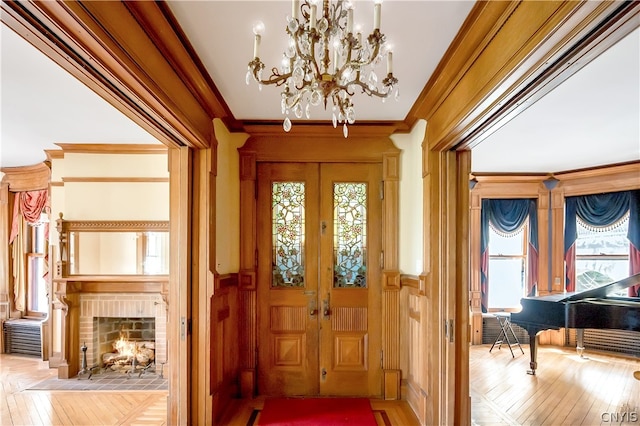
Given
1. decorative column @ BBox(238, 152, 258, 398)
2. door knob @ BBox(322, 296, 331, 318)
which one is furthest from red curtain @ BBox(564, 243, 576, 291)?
decorative column @ BBox(238, 152, 258, 398)

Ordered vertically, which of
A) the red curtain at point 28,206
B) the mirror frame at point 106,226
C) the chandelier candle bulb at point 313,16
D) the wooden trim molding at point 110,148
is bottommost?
the mirror frame at point 106,226

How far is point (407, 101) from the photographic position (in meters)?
3.19

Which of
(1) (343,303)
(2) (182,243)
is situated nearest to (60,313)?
(2) (182,243)

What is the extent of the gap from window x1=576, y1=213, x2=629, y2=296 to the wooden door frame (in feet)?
13.7

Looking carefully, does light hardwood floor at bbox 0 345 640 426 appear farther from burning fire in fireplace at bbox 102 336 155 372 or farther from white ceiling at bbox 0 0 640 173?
white ceiling at bbox 0 0 640 173

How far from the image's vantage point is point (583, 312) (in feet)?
13.6

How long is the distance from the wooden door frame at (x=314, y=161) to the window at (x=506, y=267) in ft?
11.3

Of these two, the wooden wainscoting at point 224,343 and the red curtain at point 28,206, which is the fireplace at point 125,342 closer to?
the wooden wainscoting at point 224,343

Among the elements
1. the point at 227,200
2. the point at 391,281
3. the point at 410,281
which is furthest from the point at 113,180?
the point at 410,281

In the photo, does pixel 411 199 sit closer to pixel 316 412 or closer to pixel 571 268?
pixel 316 412

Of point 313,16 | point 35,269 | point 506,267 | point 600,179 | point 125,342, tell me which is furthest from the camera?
point 506,267

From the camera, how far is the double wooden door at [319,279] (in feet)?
12.8

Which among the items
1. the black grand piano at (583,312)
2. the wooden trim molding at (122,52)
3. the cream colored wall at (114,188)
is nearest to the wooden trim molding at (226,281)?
the wooden trim molding at (122,52)

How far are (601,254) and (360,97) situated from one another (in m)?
5.32
